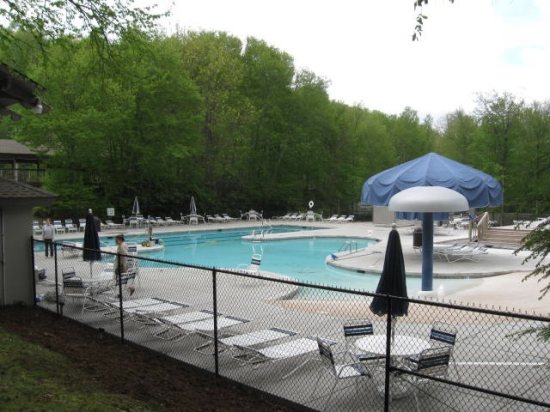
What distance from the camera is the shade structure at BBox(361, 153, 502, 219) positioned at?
17.2 m

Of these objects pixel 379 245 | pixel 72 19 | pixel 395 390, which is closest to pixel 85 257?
pixel 72 19

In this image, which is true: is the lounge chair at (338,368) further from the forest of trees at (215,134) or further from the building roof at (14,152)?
the building roof at (14,152)

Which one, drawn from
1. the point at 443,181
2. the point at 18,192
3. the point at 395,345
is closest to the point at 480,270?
the point at 443,181

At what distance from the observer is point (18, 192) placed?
10719 mm

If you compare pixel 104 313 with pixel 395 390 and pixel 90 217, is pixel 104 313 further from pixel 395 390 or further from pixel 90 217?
pixel 395 390

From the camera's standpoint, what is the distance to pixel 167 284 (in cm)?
1371

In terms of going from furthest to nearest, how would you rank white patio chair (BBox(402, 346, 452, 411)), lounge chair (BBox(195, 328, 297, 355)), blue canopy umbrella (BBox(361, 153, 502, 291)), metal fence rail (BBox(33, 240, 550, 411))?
blue canopy umbrella (BBox(361, 153, 502, 291))
lounge chair (BBox(195, 328, 297, 355))
metal fence rail (BBox(33, 240, 550, 411))
white patio chair (BBox(402, 346, 452, 411))

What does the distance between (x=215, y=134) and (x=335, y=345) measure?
33899 millimetres

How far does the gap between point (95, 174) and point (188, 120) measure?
7.06 m

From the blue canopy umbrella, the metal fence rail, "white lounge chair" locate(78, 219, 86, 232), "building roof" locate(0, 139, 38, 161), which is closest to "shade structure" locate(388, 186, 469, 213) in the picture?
the metal fence rail

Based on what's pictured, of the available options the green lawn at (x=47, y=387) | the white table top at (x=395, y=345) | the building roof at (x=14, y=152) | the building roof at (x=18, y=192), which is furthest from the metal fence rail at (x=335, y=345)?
the building roof at (x=14, y=152)

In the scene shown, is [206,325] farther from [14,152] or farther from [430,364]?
[14,152]

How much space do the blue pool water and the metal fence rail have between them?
4039mm

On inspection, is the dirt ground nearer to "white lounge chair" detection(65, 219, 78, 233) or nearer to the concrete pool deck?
the concrete pool deck
